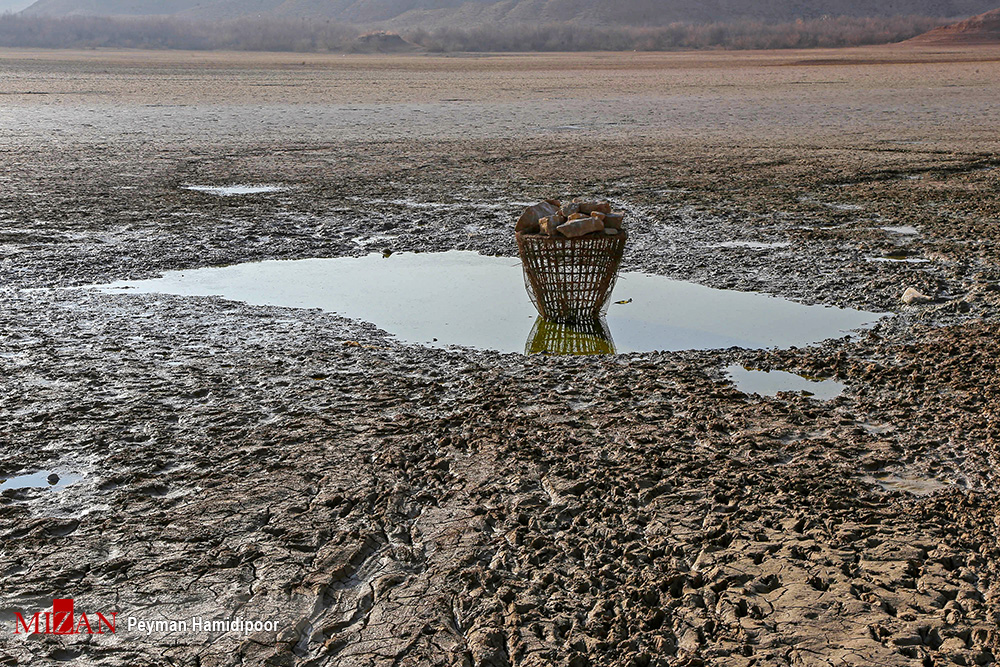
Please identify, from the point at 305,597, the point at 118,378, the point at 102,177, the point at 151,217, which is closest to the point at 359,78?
the point at 102,177

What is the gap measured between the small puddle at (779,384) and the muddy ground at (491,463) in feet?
0.28

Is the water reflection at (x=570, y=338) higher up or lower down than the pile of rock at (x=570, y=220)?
lower down

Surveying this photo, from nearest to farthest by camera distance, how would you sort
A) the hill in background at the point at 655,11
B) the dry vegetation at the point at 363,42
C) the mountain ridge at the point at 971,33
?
the mountain ridge at the point at 971,33
the dry vegetation at the point at 363,42
the hill in background at the point at 655,11

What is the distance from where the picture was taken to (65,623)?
2.66 meters

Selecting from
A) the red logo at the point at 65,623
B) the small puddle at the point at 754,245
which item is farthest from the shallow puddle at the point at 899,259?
the red logo at the point at 65,623

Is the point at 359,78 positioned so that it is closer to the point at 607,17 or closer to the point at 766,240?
the point at 766,240

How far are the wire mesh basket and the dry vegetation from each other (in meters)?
68.1

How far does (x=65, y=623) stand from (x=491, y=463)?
158cm

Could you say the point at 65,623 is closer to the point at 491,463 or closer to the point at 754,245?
the point at 491,463

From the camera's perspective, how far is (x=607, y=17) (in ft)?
422

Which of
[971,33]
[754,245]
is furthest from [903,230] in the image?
→ [971,33]

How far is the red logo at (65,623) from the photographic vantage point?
103 inches

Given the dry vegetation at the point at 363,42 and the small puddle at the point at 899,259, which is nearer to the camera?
the small puddle at the point at 899,259

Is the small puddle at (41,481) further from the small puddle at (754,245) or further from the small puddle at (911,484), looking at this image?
the small puddle at (754,245)
